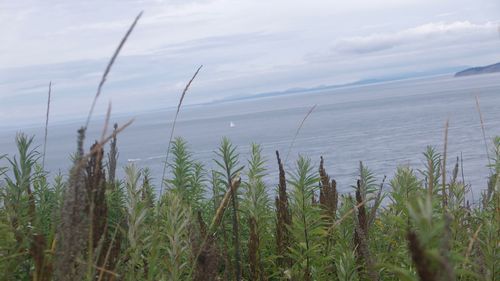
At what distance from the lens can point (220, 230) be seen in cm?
426

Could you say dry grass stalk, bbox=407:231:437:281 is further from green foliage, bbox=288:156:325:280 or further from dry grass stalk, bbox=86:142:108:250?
green foliage, bbox=288:156:325:280

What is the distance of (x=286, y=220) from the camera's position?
4066 mm

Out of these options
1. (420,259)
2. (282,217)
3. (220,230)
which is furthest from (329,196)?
(420,259)

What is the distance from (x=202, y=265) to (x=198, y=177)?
3.09 m

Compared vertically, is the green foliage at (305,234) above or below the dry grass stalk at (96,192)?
below

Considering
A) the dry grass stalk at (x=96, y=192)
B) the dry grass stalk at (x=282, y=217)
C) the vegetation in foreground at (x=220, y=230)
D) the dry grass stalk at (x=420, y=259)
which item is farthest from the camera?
the dry grass stalk at (x=282, y=217)

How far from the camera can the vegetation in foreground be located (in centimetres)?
200

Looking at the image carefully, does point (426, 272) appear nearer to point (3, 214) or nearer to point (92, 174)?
point (92, 174)

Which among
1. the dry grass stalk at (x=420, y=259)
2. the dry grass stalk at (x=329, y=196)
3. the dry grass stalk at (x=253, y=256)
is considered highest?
the dry grass stalk at (x=420, y=259)

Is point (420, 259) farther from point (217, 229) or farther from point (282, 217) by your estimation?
point (282, 217)

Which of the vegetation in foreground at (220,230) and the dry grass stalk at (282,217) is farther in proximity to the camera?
the dry grass stalk at (282,217)

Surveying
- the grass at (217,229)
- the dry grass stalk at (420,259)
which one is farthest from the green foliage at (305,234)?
the dry grass stalk at (420,259)

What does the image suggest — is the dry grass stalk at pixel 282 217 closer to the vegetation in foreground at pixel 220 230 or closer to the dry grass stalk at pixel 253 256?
the vegetation in foreground at pixel 220 230

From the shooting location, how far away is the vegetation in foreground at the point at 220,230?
200 centimetres
